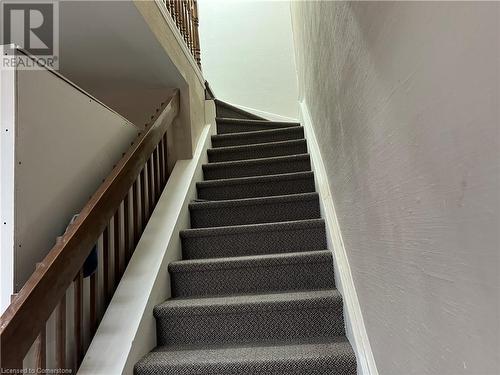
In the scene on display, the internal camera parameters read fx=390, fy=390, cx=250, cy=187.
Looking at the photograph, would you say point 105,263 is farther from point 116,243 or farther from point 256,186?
point 256,186

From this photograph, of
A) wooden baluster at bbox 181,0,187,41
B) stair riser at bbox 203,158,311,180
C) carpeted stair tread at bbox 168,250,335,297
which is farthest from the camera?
stair riser at bbox 203,158,311,180

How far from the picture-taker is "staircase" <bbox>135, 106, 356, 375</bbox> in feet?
4.38

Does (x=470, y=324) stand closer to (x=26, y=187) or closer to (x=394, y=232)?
(x=394, y=232)

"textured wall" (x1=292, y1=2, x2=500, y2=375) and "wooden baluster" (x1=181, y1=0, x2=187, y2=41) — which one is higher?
"wooden baluster" (x1=181, y1=0, x2=187, y2=41)

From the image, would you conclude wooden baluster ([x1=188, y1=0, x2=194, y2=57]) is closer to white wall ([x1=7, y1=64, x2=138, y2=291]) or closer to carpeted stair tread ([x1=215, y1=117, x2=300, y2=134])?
carpeted stair tread ([x1=215, y1=117, x2=300, y2=134])

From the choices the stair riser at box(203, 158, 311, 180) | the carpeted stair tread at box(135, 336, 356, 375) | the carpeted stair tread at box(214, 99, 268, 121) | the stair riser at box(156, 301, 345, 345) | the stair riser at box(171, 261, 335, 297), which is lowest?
the carpeted stair tread at box(135, 336, 356, 375)

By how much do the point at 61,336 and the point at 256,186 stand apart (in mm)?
1559

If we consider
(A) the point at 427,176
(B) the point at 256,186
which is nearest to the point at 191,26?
(B) the point at 256,186

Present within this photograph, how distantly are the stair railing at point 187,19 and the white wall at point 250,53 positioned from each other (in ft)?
4.27

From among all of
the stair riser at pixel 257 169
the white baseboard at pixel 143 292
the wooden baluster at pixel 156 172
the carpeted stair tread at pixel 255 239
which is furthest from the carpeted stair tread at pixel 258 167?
the carpeted stair tread at pixel 255 239

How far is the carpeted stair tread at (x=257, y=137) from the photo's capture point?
317cm

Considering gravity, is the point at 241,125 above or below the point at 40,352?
above

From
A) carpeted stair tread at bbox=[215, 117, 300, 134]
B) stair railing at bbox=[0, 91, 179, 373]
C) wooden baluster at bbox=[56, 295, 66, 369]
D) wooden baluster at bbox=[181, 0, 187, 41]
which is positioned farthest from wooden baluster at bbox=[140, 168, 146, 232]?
carpeted stair tread at bbox=[215, 117, 300, 134]

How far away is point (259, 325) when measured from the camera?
1.55 meters
